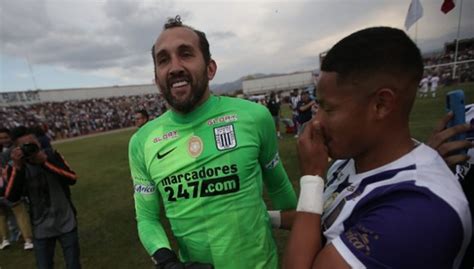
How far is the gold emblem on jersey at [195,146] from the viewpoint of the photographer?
1.92 meters

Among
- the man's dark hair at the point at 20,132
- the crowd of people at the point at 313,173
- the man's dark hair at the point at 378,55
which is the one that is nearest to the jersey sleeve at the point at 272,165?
the crowd of people at the point at 313,173

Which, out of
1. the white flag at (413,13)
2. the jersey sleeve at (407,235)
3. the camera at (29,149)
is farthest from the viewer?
the white flag at (413,13)

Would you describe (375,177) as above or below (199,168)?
above

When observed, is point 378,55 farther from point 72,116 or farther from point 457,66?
point 72,116

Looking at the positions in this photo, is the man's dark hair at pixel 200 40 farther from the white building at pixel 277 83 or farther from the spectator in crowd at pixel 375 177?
the white building at pixel 277 83

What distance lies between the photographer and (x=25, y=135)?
4.04 meters

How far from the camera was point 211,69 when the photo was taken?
2164 mm

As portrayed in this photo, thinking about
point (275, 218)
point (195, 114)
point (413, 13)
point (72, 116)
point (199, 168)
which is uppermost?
point (413, 13)

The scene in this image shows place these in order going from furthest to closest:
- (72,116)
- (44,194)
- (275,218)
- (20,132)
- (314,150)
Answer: (72,116) < (20,132) < (44,194) < (275,218) < (314,150)

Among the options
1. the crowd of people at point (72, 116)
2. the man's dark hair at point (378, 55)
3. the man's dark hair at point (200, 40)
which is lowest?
the crowd of people at point (72, 116)

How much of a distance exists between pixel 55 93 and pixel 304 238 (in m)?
58.2

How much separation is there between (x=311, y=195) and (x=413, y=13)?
1369 centimetres

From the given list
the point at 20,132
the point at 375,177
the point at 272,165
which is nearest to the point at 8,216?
the point at 20,132

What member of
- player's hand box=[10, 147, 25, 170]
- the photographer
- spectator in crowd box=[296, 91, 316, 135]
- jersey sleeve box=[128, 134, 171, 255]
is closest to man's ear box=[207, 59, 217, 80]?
jersey sleeve box=[128, 134, 171, 255]
